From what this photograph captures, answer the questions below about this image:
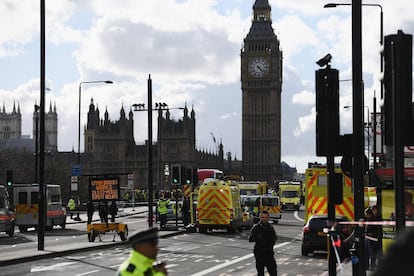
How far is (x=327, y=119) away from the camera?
10.8m

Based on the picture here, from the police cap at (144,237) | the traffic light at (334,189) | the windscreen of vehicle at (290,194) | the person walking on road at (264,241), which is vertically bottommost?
the windscreen of vehicle at (290,194)

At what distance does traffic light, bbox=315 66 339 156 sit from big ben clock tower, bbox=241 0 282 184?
17169cm

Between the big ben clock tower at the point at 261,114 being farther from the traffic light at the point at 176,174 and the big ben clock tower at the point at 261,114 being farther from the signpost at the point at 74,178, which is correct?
the traffic light at the point at 176,174

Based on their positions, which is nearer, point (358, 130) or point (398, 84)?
point (398, 84)

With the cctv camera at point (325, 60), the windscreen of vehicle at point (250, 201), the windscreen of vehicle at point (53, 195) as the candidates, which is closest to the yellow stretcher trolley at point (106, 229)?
the windscreen of vehicle at point (53, 195)

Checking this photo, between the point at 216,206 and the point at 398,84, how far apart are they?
34.4 meters

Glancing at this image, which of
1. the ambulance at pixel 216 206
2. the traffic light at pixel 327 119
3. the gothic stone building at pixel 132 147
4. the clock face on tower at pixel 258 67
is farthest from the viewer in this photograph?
the clock face on tower at pixel 258 67

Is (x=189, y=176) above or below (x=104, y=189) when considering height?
above

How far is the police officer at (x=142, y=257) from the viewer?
228 inches

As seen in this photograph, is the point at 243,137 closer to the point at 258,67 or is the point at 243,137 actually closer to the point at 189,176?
the point at 258,67

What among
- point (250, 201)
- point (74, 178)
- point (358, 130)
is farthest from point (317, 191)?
point (250, 201)

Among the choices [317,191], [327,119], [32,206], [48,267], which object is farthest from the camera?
[32,206]

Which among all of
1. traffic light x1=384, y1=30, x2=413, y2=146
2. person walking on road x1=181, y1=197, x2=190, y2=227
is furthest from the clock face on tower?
traffic light x1=384, y1=30, x2=413, y2=146

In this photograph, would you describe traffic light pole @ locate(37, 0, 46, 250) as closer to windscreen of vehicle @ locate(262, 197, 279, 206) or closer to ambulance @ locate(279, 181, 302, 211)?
windscreen of vehicle @ locate(262, 197, 279, 206)
